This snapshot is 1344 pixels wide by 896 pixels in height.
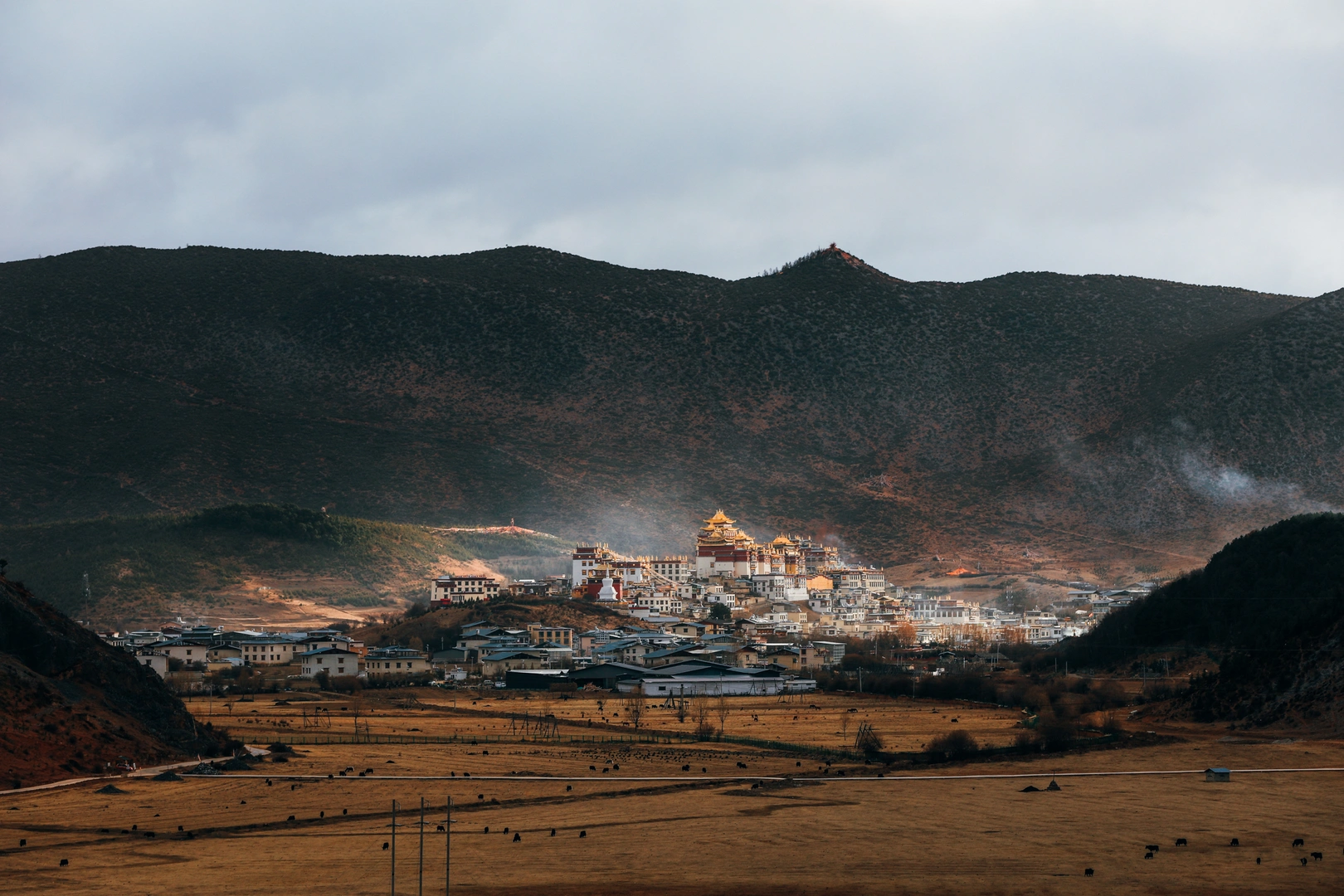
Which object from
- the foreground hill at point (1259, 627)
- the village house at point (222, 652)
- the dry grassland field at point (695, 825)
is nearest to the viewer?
the dry grassland field at point (695, 825)

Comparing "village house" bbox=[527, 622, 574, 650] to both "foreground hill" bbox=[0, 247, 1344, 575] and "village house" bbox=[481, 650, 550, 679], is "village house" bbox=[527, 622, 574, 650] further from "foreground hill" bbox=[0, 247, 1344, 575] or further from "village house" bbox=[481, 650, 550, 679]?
"foreground hill" bbox=[0, 247, 1344, 575]

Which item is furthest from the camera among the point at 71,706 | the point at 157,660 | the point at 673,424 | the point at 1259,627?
the point at 673,424

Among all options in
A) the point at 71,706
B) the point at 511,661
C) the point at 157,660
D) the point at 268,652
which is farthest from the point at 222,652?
the point at 71,706

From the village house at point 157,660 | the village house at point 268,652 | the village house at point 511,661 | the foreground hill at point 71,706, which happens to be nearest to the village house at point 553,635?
the village house at point 511,661

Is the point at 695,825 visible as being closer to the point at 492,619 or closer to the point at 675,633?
the point at 675,633

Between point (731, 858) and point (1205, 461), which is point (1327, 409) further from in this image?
point (731, 858)

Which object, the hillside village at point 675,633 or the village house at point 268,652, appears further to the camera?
the village house at point 268,652

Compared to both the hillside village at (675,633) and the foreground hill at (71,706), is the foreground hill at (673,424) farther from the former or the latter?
the foreground hill at (71,706)
